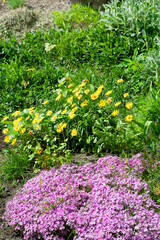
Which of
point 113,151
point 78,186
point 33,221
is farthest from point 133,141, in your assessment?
point 33,221

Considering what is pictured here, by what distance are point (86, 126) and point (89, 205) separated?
53.1 inches

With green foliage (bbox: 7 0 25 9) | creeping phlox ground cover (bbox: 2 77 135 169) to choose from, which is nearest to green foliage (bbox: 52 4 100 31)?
green foliage (bbox: 7 0 25 9)

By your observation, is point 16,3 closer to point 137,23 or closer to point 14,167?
point 137,23

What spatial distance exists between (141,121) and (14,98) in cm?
273

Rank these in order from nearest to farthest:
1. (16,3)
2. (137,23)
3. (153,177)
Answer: (153,177) < (137,23) < (16,3)

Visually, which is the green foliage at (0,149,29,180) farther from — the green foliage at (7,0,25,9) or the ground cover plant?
the green foliage at (7,0,25,9)

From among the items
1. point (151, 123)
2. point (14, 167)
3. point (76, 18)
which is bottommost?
point (14, 167)

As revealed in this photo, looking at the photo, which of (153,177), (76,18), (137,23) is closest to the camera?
(153,177)

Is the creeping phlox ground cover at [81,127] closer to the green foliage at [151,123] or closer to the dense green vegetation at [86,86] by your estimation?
the dense green vegetation at [86,86]

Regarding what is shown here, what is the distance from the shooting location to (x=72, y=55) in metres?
5.91

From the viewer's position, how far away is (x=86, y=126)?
3.88m

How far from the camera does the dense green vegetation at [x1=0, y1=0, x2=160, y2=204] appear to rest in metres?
3.63

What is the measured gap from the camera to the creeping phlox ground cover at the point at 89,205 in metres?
2.44

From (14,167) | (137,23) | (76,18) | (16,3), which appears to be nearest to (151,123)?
(14,167)
